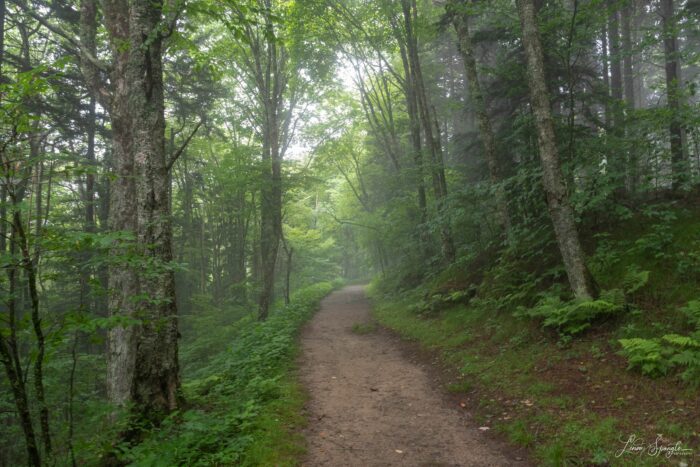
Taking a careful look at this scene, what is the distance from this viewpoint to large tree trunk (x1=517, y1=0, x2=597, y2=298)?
643cm

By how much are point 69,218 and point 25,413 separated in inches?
573

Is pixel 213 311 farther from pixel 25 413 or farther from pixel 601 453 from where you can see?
pixel 601 453

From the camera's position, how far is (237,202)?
22453 mm

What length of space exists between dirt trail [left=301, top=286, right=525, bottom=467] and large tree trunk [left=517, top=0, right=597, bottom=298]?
3090 millimetres

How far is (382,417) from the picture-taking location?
217 inches

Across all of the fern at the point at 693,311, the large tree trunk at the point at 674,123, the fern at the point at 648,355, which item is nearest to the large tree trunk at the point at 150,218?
the fern at the point at 648,355

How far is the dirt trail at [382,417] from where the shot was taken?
14.5 ft

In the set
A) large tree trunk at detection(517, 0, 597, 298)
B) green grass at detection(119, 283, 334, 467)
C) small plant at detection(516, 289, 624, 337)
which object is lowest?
green grass at detection(119, 283, 334, 467)

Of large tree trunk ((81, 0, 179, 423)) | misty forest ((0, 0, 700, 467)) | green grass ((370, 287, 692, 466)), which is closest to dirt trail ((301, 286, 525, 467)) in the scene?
misty forest ((0, 0, 700, 467))

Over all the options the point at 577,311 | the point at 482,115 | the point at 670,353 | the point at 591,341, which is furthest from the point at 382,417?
the point at 482,115

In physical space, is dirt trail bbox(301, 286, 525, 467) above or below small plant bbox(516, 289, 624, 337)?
below

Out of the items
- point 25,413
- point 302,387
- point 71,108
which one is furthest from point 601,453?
point 71,108
